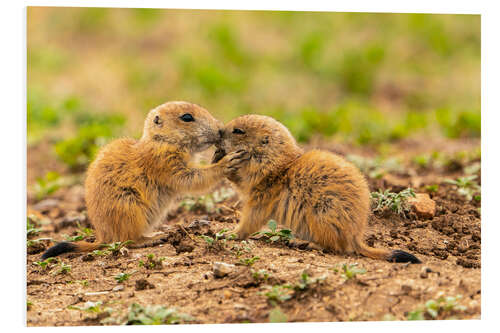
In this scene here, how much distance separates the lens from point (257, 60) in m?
12.9

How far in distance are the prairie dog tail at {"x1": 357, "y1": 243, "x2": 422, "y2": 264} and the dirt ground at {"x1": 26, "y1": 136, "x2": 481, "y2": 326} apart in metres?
0.07

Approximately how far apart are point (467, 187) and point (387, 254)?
2111mm

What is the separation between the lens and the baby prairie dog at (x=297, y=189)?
15.9 ft

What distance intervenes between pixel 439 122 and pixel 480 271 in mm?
4989

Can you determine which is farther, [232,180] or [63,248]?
[232,180]

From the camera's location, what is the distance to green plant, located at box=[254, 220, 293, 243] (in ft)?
17.0

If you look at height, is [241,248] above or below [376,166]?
below

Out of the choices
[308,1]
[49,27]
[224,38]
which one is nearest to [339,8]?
[308,1]

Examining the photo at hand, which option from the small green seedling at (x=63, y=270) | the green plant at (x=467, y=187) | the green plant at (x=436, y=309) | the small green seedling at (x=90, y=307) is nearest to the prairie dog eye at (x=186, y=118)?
the small green seedling at (x=63, y=270)

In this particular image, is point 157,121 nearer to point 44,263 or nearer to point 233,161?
point 233,161

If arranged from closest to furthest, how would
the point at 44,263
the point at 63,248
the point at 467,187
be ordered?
the point at 44,263, the point at 63,248, the point at 467,187

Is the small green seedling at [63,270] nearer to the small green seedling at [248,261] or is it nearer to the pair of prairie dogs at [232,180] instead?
the pair of prairie dogs at [232,180]

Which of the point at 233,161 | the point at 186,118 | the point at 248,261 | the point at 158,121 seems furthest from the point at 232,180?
the point at 248,261

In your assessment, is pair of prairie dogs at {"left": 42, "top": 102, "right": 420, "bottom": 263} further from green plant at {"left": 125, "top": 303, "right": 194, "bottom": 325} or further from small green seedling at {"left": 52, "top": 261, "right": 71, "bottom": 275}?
green plant at {"left": 125, "top": 303, "right": 194, "bottom": 325}
